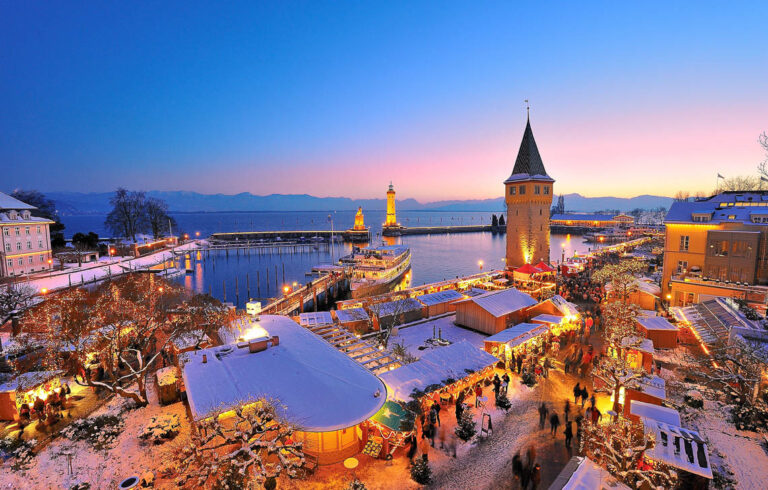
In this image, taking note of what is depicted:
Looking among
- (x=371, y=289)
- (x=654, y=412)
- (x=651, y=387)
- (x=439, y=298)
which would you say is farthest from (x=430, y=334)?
(x=371, y=289)

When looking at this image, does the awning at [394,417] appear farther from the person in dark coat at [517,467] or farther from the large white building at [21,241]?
the large white building at [21,241]

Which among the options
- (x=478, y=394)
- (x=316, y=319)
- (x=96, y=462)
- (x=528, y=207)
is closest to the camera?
(x=96, y=462)

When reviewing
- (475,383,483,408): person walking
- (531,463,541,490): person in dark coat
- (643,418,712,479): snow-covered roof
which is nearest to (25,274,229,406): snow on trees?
(475,383,483,408): person walking

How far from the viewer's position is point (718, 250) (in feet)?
78.7

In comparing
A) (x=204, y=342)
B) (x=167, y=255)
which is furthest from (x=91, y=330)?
(x=167, y=255)

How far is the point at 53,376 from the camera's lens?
12.0 meters

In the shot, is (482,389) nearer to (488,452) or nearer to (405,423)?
(488,452)

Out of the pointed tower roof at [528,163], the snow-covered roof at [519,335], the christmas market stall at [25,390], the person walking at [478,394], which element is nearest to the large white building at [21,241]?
the christmas market stall at [25,390]

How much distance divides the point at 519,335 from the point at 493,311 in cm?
324

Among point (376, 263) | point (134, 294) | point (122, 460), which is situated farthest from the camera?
point (376, 263)

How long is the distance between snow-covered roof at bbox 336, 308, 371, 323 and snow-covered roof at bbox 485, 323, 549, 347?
677 centimetres

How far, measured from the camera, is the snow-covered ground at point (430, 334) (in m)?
18.5

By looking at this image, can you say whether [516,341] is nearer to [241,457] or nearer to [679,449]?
[679,449]

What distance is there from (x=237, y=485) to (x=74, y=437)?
6.94 metres
